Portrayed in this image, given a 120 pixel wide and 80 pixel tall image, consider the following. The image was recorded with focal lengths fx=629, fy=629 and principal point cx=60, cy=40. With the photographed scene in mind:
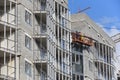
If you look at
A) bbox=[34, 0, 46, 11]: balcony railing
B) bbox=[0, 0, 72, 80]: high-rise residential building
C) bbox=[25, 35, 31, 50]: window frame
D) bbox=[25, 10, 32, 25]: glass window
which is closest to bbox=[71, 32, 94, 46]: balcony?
bbox=[0, 0, 72, 80]: high-rise residential building

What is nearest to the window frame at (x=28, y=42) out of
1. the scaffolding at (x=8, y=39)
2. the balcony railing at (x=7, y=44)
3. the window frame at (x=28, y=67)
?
the window frame at (x=28, y=67)

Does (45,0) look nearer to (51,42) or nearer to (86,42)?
(51,42)

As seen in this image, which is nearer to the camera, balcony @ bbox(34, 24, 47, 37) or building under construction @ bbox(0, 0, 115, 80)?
building under construction @ bbox(0, 0, 115, 80)

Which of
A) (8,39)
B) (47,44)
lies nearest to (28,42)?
(47,44)

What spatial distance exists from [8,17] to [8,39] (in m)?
1.89

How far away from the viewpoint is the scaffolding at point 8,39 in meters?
51.6

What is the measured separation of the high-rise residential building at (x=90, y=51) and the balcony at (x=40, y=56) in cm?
1344

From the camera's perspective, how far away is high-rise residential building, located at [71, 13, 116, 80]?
238 feet

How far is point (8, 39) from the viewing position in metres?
52.5

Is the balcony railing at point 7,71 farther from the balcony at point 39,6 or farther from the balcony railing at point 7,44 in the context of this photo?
the balcony at point 39,6

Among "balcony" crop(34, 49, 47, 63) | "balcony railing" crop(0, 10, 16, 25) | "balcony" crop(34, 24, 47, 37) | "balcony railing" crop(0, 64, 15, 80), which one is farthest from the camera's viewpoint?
"balcony" crop(34, 24, 47, 37)

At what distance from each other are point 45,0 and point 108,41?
22.3 metres

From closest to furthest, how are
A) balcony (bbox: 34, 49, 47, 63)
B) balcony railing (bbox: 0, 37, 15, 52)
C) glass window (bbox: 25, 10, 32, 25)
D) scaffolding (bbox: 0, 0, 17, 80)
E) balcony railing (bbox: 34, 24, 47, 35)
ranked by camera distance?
scaffolding (bbox: 0, 0, 17, 80) → balcony railing (bbox: 0, 37, 15, 52) → glass window (bbox: 25, 10, 32, 25) → balcony (bbox: 34, 49, 47, 63) → balcony railing (bbox: 34, 24, 47, 35)

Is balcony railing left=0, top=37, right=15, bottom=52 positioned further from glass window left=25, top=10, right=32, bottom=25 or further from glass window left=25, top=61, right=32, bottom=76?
glass window left=25, top=10, right=32, bottom=25
